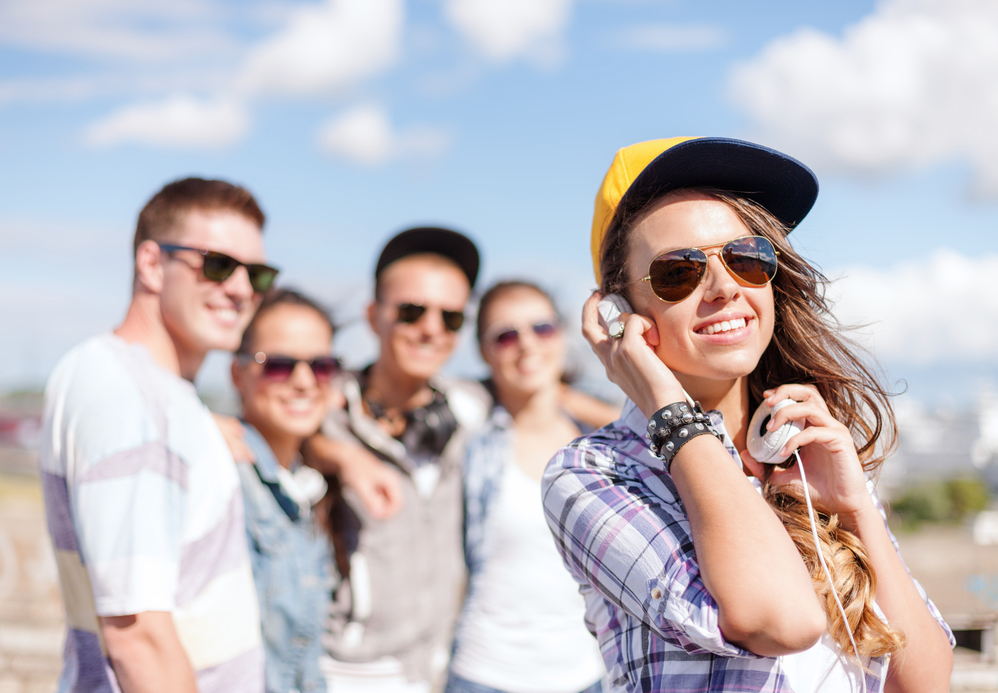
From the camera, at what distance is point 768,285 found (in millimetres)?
1785

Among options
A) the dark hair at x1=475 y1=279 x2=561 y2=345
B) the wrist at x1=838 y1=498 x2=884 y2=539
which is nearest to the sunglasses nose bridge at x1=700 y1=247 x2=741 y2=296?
the wrist at x1=838 y1=498 x2=884 y2=539

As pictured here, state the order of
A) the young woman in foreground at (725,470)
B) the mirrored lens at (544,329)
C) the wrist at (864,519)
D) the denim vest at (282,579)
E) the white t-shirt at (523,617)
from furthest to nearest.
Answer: the mirrored lens at (544,329)
the white t-shirt at (523,617)
the denim vest at (282,579)
the wrist at (864,519)
the young woman in foreground at (725,470)

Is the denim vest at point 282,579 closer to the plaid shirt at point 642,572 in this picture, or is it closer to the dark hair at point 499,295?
the dark hair at point 499,295

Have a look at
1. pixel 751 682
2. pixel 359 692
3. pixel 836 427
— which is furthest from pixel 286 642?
pixel 836 427

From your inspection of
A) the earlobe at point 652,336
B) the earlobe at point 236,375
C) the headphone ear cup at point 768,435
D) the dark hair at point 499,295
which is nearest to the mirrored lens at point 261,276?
the earlobe at point 236,375

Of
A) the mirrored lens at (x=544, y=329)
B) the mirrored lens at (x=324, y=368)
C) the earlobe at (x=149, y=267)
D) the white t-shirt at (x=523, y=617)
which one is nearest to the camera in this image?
the earlobe at (x=149, y=267)

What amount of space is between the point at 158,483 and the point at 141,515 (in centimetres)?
10

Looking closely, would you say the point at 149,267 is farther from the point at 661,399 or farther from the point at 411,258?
the point at 661,399

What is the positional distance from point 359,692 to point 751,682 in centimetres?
Answer: 244

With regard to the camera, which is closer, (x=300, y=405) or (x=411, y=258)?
(x=300, y=405)

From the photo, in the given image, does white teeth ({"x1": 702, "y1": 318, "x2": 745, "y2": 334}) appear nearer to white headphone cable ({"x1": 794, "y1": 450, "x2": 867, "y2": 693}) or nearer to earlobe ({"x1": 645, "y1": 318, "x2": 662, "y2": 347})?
earlobe ({"x1": 645, "y1": 318, "x2": 662, "y2": 347})

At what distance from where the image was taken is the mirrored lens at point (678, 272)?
172 centimetres

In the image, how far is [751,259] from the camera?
174 cm

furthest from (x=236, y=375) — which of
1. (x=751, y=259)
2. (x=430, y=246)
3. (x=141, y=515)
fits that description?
(x=751, y=259)
